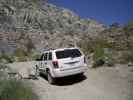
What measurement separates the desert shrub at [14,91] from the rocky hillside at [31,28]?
4513 cm

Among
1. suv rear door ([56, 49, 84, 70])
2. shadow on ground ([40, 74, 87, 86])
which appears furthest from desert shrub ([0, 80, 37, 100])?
shadow on ground ([40, 74, 87, 86])

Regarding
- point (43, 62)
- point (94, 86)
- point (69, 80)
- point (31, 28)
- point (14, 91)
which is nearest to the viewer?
point (14, 91)

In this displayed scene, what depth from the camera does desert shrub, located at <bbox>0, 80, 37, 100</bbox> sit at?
30.6 ft

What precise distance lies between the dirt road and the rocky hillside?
41.6 m

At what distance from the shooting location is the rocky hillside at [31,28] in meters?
62.0

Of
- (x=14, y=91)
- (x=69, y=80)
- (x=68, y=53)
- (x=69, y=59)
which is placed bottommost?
(x=69, y=80)

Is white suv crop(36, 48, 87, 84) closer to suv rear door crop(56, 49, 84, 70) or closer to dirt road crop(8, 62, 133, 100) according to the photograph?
suv rear door crop(56, 49, 84, 70)

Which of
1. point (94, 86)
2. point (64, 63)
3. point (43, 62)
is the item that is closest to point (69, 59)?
point (64, 63)

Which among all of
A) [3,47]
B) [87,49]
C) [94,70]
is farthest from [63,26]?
[94,70]

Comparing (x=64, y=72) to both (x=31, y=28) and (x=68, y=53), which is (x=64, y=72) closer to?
(x=68, y=53)

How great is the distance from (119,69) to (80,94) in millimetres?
4233

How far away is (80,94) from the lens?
38.3 feet

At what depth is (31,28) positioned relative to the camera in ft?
245

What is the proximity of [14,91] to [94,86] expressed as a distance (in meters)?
4.63
